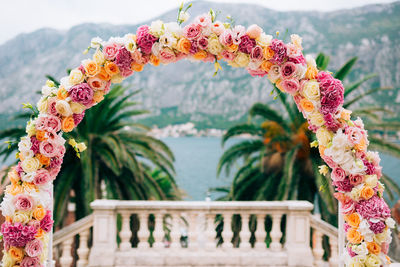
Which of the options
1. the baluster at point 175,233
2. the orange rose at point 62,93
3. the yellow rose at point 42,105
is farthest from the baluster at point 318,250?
the yellow rose at point 42,105

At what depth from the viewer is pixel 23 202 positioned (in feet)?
11.5

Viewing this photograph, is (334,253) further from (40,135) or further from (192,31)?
(40,135)

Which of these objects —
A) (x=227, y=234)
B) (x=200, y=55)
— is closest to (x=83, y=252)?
(x=227, y=234)

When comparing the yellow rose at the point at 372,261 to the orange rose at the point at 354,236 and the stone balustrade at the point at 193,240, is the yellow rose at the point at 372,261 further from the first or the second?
the stone balustrade at the point at 193,240

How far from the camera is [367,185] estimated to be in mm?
3518

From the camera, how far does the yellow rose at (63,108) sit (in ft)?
11.7

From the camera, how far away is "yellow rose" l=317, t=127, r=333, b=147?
363 centimetres

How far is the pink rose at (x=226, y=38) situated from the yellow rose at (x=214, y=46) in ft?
0.17

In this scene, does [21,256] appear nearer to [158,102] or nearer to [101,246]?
[101,246]


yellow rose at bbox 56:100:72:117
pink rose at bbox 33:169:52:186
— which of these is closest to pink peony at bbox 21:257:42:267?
pink rose at bbox 33:169:52:186

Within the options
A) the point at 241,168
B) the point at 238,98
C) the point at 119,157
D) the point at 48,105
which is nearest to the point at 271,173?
the point at 241,168

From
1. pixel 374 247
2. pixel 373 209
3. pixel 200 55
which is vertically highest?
pixel 200 55

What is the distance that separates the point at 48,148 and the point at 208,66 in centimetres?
10510

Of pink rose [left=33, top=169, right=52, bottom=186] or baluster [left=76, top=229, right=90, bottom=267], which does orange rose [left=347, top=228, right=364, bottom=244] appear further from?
baluster [left=76, top=229, right=90, bottom=267]
